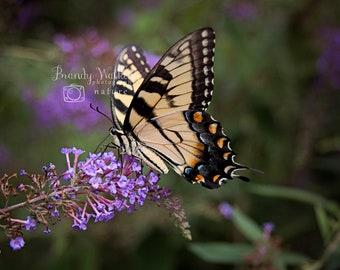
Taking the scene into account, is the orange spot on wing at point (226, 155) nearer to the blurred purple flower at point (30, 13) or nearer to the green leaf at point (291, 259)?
the green leaf at point (291, 259)

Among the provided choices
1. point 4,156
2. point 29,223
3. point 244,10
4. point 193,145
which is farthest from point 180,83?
point 244,10

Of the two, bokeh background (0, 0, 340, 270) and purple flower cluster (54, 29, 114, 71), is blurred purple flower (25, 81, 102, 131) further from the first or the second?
purple flower cluster (54, 29, 114, 71)

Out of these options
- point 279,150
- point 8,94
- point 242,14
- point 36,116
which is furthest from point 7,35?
point 242,14

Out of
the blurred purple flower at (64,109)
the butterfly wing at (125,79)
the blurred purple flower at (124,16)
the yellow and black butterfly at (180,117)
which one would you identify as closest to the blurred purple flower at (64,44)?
the blurred purple flower at (64,109)

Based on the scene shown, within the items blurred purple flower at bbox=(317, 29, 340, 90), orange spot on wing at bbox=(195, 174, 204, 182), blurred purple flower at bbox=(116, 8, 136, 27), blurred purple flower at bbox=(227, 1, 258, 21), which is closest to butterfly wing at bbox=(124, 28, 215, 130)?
orange spot on wing at bbox=(195, 174, 204, 182)

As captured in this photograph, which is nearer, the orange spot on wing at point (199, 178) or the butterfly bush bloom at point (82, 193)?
the butterfly bush bloom at point (82, 193)

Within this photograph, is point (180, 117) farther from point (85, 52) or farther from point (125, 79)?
point (85, 52)
